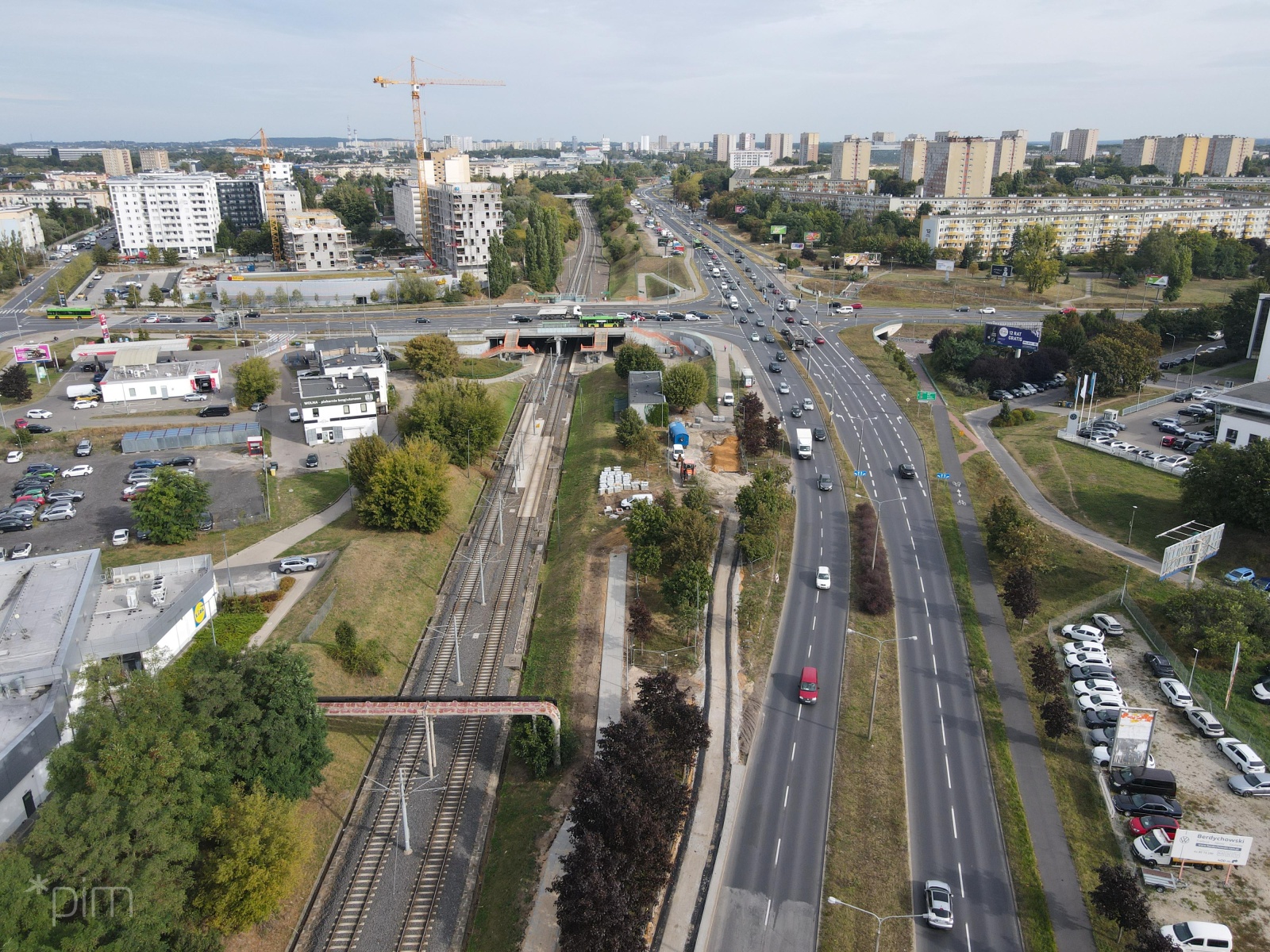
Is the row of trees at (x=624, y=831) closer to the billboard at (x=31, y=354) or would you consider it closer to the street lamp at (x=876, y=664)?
the street lamp at (x=876, y=664)

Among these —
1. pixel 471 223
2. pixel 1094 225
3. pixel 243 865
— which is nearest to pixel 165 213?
pixel 471 223

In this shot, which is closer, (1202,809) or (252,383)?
(1202,809)

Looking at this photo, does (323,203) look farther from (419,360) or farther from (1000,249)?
(1000,249)

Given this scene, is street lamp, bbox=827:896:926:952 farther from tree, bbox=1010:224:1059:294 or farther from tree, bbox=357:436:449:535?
tree, bbox=1010:224:1059:294

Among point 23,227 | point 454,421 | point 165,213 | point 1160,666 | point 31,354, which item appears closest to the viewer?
point 1160,666

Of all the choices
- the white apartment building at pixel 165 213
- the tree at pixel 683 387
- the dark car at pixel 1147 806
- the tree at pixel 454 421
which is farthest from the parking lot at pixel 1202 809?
the white apartment building at pixel 165 213

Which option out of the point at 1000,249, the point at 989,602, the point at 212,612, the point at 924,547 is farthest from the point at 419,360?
the point at 1000,249

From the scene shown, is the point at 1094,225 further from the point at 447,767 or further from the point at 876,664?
the point at 447,767
